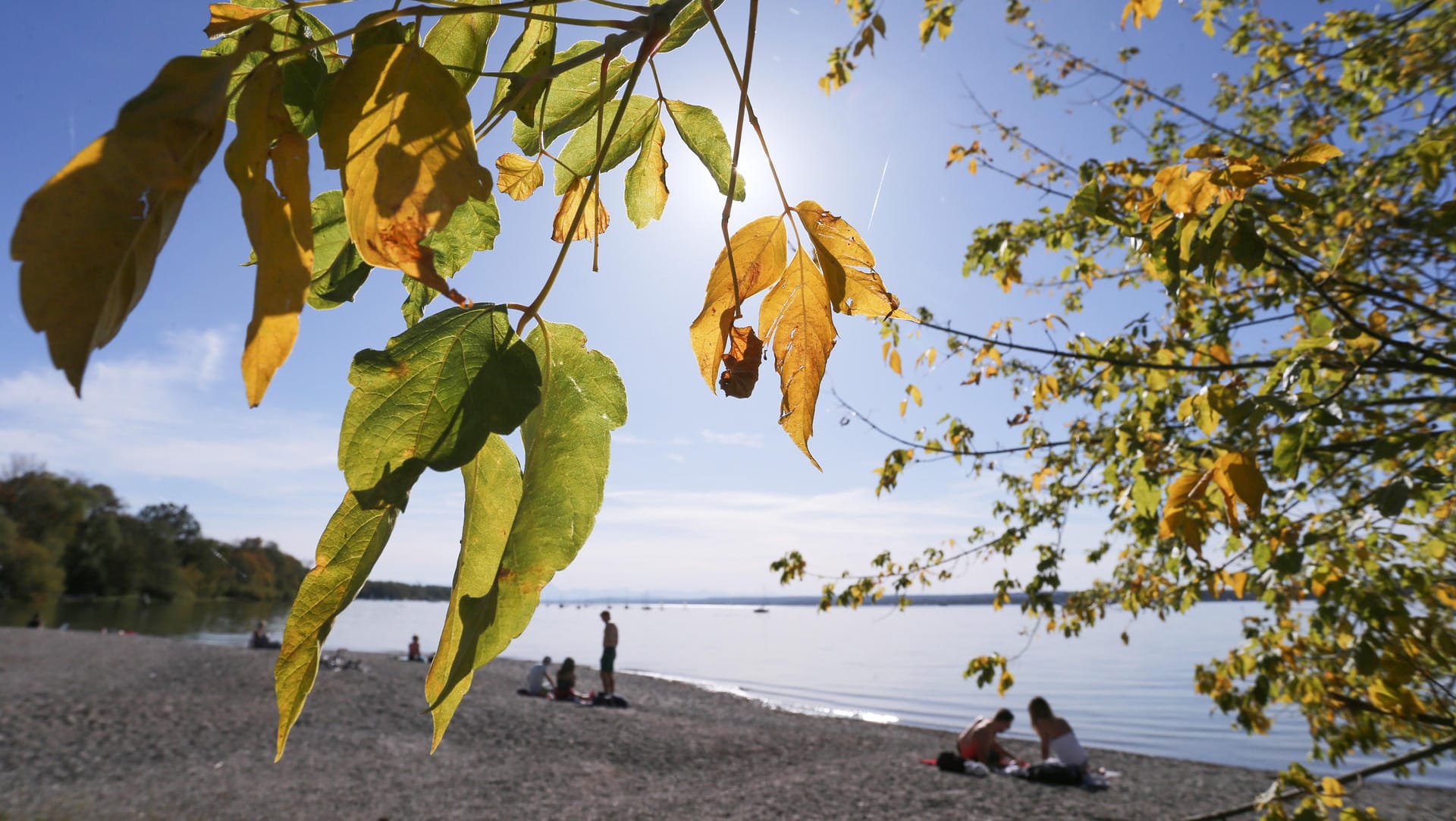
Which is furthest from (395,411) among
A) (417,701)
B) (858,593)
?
(417,701)

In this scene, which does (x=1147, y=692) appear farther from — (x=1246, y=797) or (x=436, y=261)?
(x=436, y=261)

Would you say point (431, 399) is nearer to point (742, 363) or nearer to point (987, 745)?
point (742, 363)

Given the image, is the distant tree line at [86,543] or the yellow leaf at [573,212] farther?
the distant tree line at [86,543]

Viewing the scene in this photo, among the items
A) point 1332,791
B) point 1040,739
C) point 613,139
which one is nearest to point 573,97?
point 613,139

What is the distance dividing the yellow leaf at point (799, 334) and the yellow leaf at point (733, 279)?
1 cm

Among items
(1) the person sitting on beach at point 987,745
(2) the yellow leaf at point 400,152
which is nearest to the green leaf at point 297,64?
(2) the yellow leaf at point 400,152

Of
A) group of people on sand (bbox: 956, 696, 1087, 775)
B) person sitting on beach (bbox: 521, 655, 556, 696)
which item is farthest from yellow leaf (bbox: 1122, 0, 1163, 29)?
person sitting on beach (bbox: 521, 655, 556, 696)

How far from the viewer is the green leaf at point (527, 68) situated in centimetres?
51

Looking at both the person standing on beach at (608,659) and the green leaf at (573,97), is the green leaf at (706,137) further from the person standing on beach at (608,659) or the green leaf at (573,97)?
the person standing on beach at (608,659)

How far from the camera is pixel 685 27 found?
0.75 m

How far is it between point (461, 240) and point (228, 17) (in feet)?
0.78

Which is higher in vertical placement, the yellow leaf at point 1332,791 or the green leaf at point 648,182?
the green leaf at point 648,182

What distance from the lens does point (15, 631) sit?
26844 millimetres

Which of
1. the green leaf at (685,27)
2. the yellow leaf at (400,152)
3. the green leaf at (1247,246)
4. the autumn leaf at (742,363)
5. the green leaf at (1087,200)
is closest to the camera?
the yellow leaf at (400,152)
